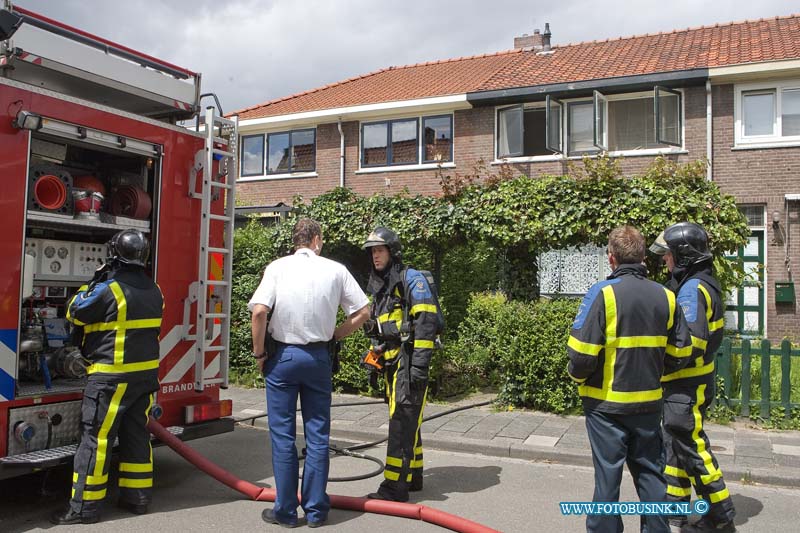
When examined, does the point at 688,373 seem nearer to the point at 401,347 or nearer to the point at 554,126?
the point at 401,347

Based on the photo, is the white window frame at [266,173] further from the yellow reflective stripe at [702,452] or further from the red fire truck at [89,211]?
the yellow reflective stripe at [702,452]

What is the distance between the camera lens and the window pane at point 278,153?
19.7m

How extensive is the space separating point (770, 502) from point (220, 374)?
174 inches

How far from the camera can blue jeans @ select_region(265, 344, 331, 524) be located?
4.29 m

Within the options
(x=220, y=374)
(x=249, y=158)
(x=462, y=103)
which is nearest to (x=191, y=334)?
(x=220, y=374)

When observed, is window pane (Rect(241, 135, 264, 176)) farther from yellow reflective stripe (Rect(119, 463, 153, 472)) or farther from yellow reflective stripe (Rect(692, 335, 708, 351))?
yellow reflective stripe (Rect(692, 335, 708, 351))

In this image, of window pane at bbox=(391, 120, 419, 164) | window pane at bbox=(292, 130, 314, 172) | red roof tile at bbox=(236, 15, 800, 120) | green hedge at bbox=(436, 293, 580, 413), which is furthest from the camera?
window pane at bbox=(292, 130, 314, 172)

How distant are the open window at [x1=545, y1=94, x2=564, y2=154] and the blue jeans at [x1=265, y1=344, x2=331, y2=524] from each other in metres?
12.5

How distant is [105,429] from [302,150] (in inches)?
623

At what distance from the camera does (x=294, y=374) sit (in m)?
4.29

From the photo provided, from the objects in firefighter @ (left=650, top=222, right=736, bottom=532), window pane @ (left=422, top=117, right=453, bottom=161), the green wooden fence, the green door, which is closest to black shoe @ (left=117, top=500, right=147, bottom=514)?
firefighter @ (left=650, top=222, right=736, bottom=532)

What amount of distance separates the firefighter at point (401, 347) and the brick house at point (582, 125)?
8.92 m

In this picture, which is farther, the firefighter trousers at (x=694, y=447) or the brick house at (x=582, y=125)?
the brick house at (x=582, y=125)

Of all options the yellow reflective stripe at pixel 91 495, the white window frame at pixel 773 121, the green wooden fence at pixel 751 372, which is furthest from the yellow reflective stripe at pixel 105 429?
the white window frame at pixel 773 121
